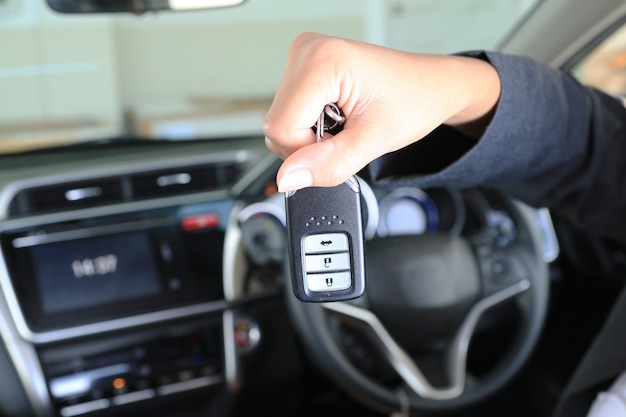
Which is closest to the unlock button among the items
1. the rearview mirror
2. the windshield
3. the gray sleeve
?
the gray sleeve

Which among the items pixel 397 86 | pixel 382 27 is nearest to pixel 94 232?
pixel 382 27

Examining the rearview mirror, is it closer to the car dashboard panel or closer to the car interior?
the car interior

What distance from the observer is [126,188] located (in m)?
1.28

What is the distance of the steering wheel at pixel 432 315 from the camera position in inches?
47.3

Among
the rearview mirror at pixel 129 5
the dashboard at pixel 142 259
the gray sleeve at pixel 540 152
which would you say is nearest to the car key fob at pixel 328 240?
the gray sleeve at pixel 540 152

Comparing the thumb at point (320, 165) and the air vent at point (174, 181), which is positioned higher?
the thumb at point (320, 165)

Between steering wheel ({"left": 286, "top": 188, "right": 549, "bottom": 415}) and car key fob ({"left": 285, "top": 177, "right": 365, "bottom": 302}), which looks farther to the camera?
steering wheel ({"left": 286, "top": 188, "right": 549, "bottom": 415})

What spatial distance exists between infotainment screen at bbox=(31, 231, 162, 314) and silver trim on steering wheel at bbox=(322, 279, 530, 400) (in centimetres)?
34

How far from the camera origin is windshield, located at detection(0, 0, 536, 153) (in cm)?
132

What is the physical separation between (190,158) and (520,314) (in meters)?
0.62

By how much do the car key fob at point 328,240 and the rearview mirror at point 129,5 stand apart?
595 millimetres

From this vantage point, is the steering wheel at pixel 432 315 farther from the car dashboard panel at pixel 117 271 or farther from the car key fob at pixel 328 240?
the car key fob at pixel 328 240

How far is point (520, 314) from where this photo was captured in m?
1.32

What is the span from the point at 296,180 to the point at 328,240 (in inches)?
2.1
